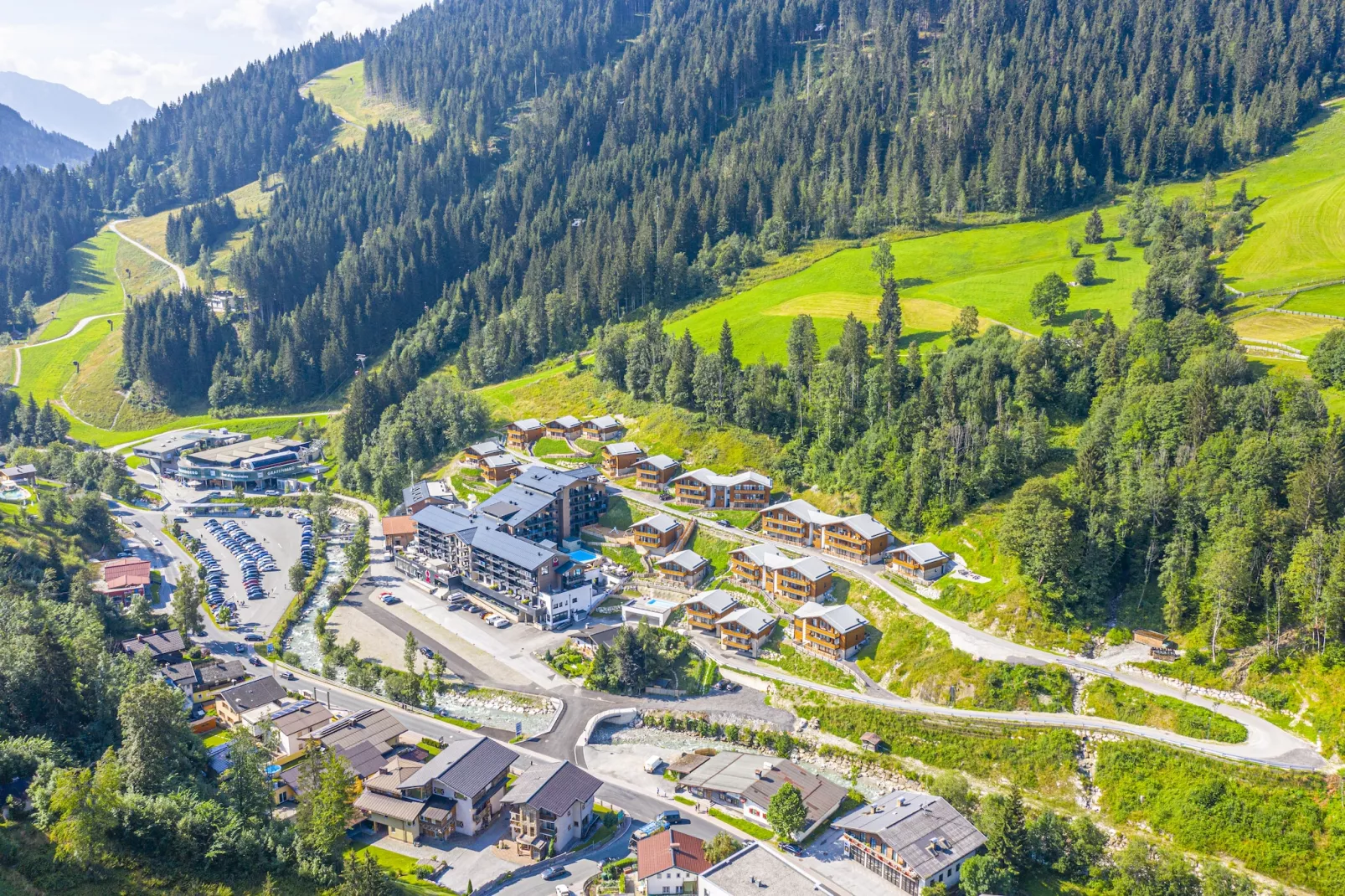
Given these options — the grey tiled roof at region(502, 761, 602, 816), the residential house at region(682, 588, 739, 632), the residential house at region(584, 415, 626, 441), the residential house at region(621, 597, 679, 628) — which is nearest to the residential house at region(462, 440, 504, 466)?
the residential house at region(584, 415, 626, 441)

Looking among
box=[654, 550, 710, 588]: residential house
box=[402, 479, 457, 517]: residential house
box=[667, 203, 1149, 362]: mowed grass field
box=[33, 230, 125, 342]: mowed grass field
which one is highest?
box=[667, 203, 1149, 362]: mowed grass field

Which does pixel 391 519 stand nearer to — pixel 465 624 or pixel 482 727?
pixel 465 624

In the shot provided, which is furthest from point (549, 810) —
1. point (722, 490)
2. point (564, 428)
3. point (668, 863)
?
point (564, 428)

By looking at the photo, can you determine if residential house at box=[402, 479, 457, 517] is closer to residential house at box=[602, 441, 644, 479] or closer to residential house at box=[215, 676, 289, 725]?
residential house at box=[602, 441, 644, 479]

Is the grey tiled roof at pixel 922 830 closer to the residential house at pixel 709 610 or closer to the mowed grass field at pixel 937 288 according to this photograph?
the residential house at pixel 709 610

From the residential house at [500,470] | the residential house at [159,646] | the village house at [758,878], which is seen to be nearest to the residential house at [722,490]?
the residential house at [500,470]

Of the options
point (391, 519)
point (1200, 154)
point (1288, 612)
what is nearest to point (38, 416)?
point (391, 519)
